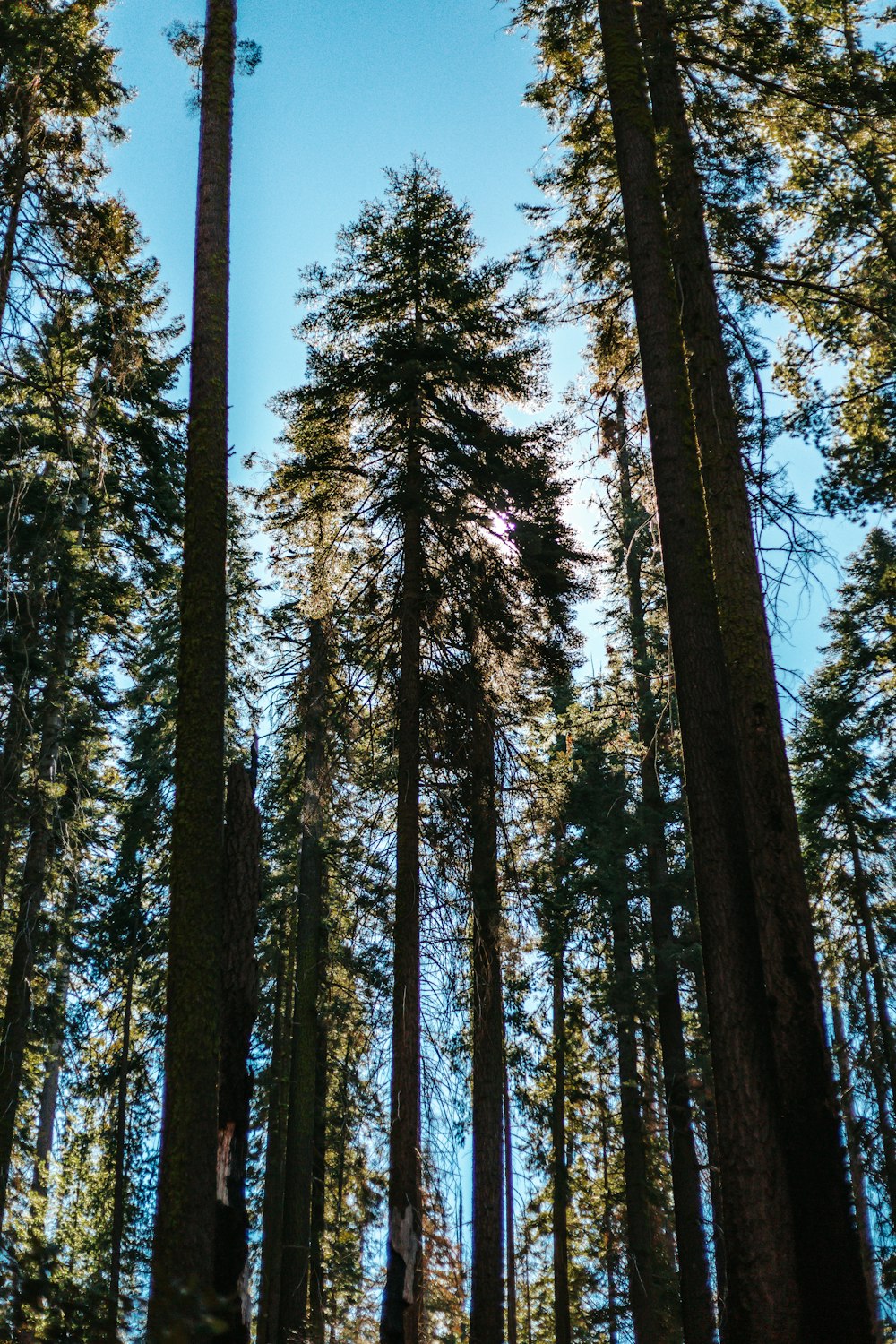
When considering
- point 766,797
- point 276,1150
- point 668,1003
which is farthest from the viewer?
point 276,1150

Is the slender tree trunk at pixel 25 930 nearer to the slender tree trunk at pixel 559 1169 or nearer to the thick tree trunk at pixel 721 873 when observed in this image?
the thick tree trunk at pixel 721 873

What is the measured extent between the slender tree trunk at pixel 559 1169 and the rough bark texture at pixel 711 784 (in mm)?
12556

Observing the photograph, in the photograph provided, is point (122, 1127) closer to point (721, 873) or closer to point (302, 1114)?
point (302, 1114)

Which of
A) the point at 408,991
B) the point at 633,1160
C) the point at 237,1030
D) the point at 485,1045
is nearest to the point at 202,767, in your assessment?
the point at 237,1030

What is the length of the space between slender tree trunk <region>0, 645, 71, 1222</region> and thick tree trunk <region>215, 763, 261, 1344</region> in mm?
3689

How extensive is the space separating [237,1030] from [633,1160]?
1158cm

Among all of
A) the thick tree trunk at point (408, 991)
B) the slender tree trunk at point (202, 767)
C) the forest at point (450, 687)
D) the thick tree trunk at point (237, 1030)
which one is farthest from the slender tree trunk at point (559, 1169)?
the slender tree trunk at point (202, 767)

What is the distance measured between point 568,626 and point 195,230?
21.0 ft

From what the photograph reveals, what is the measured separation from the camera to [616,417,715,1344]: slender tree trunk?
522 inches

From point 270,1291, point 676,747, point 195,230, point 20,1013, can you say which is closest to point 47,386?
point 195,230

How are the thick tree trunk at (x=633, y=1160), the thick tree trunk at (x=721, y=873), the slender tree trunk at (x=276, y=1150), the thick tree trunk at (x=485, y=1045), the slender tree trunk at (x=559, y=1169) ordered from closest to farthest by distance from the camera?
1. the thick tree trunk at (x=721, y=873)
2. the thick tree trunk at (x=485, y=1045)
3. the thick tree trunk at (x=633, y=1160)
4. the slender tree trunk at (x=559, y=1169)
5. the slender tree trunk at (x=276, y=1150)

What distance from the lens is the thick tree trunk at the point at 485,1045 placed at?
1159 centimetres

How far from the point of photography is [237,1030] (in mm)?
8188

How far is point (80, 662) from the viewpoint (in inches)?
651
